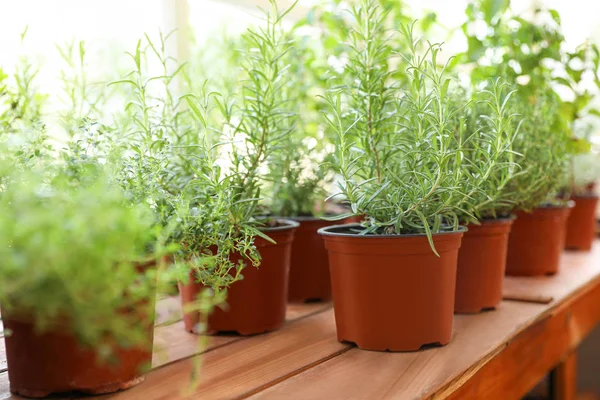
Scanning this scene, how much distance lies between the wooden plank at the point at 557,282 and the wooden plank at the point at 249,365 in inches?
19.5

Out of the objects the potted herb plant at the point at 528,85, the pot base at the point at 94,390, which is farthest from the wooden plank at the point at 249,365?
the potted herb plant at the point at 528,85

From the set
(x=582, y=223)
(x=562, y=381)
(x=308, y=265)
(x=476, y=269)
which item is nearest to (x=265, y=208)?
(x=308, y=265)

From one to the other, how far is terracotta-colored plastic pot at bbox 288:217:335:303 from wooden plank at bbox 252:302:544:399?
0.33 metres

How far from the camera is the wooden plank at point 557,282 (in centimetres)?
132

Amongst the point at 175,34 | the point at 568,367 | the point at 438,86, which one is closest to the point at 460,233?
the point at 438,86

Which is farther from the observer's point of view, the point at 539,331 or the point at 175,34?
the point at 175,34

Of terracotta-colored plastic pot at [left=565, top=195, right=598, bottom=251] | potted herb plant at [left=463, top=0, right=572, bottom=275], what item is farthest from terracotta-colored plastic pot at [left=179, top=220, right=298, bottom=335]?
terracotta-colored plastic pot at [left=565, top=195, right=598, bottom=251]

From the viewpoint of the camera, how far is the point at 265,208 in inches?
46.5

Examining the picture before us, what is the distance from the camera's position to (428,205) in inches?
36.3

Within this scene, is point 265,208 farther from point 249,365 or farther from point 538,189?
point 538,189

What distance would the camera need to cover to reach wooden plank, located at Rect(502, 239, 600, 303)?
52.1 inches

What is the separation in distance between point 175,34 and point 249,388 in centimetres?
90

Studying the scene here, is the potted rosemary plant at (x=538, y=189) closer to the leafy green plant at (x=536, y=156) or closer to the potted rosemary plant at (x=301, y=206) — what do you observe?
the leafy green plant at (x=536, y=156)

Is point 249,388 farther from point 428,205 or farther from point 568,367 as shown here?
point 568,367
